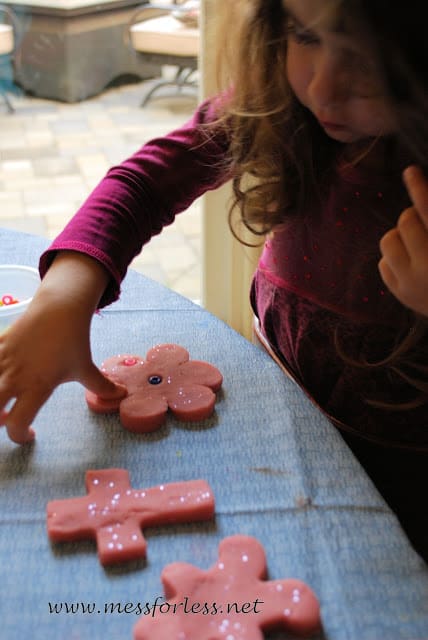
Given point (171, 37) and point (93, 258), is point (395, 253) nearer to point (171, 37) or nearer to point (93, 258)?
point (93, 258)

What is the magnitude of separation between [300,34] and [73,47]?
3.93 ft

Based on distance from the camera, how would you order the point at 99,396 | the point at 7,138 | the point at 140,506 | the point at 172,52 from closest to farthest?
the point at 140,506 → the point at 99,396 → the point at 172,52 → the point at 7,138

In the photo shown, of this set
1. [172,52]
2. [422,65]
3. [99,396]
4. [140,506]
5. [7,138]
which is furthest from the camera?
[7,138]

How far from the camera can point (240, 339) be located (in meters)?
0.75

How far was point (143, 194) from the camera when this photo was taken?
0.74 m

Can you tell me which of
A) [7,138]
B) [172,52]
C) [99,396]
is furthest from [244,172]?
[7,138]

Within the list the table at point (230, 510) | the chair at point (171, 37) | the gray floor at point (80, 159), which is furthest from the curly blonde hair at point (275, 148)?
the gray floor at point (80, 159)

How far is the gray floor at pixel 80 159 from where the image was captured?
69.7 inches

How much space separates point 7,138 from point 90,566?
1.50m

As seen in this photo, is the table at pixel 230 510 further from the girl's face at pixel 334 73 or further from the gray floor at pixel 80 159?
the gray floor at pixel 80 159

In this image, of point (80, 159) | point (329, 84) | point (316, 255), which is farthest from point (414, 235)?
point (80, 159)

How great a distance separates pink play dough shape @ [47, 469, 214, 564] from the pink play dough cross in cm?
4

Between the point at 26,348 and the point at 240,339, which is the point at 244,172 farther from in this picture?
the point at 26,348

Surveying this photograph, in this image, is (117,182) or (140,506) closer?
(140,506)
